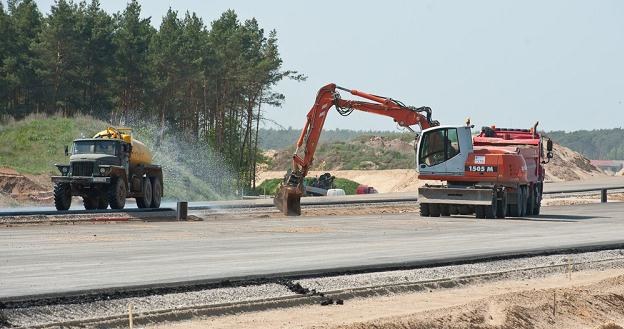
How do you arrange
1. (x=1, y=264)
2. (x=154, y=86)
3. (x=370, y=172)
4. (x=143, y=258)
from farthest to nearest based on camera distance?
(x=370, y=172) < (x=154, y=86) < (x=143, y=258) < (x=1, y=264)

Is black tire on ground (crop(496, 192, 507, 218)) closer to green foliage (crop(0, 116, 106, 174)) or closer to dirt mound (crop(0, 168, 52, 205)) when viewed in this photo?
dirt mound (crop(0, 168, 52, 205))

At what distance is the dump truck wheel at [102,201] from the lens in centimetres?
3984

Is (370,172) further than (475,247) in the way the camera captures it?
Yes

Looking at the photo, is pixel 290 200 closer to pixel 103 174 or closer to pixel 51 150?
pixel 103 174

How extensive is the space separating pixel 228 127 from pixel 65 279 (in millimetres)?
78206

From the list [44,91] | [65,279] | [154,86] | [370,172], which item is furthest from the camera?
[370,172]

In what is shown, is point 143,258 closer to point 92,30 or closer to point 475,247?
point 475,247

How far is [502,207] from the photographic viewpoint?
39.6 m

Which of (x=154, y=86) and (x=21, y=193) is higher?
(x=154, y=86)

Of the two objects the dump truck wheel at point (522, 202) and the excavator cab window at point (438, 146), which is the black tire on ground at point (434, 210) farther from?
the dump truck wheel at point (522, 202)

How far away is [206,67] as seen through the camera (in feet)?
289

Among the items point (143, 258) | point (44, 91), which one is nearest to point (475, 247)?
point (143, 258)

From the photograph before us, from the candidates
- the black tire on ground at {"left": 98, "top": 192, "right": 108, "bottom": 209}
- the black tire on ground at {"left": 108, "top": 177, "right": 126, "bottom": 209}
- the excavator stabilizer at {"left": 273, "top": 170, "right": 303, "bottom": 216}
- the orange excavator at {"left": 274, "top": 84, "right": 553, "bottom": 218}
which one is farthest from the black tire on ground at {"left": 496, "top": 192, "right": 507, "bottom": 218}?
the black tire on ground at {"left": 98, "top": 192, "right": 108, "bottom": 209}

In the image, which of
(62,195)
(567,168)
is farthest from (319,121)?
(567,168)
